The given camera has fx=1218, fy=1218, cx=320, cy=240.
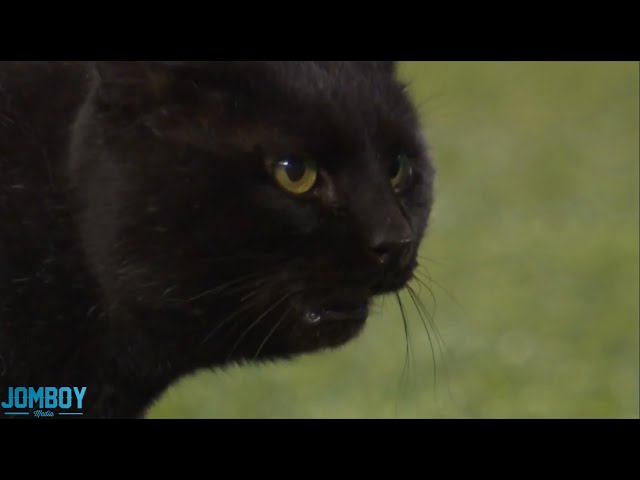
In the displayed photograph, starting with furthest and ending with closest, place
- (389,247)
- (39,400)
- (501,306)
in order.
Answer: (501,306), (39,400), (389,247)

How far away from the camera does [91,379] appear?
1.84 m

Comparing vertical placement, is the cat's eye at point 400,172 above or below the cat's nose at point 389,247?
above

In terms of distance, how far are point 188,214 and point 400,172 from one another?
34 cm

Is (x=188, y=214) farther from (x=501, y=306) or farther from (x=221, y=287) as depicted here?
(x=501, y=306)

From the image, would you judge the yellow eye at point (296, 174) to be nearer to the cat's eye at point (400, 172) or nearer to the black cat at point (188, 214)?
the black cat at point (188, 214)

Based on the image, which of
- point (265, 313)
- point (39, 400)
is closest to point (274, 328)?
point (265, 313)

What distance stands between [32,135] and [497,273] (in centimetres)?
213

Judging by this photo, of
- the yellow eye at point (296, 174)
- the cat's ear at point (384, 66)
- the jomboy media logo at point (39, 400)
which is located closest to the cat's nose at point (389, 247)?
the yellow eye at point (296, 174)

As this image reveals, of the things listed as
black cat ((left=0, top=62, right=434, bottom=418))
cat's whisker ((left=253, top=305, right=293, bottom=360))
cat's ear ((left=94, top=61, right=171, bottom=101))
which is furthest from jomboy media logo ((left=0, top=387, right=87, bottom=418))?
cat's ear ((left=94, top=61, right=171, bottom=101))

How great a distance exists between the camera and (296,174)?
1.69 meters

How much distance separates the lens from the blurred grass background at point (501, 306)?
2752 millimetres

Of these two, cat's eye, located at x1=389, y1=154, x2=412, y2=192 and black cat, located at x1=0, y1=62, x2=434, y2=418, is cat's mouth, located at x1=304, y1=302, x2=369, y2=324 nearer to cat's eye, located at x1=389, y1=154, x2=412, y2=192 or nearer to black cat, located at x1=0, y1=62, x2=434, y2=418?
black cat, located at x1=0, y1=62, x2=434, y2=418

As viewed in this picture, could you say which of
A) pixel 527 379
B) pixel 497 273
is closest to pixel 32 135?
pixel 527 379

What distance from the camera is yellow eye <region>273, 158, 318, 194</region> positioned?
1691mm
